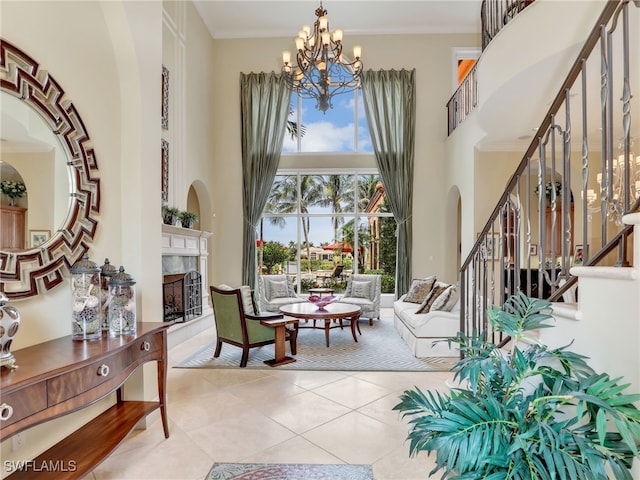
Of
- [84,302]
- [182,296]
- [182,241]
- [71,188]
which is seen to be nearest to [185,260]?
[182,241]

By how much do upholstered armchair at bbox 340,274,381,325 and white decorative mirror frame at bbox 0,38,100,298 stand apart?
510cm

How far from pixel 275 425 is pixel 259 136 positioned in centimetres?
687

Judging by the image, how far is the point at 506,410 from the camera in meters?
1.44

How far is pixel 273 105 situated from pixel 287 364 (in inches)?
242

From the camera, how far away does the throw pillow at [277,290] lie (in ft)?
24.1

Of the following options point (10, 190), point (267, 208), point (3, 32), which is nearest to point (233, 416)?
point (10, 190)

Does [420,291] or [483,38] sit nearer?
[483,38]

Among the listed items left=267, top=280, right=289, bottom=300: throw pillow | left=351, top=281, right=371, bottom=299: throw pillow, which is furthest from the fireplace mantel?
left=351, top=281, right=371, bottom=299: throw pillow

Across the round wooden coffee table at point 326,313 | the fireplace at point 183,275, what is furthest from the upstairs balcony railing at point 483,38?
the fireplace at point 183,275

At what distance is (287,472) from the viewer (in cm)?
233

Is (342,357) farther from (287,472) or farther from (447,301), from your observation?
(287,472)

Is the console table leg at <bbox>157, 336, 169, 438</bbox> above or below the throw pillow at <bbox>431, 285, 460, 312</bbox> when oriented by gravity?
below

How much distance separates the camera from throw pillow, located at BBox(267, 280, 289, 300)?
24.1 ft

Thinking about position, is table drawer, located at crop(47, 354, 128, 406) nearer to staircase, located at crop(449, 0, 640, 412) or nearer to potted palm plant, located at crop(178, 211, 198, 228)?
staircase, located at crop(449, 0, 640, 412)
